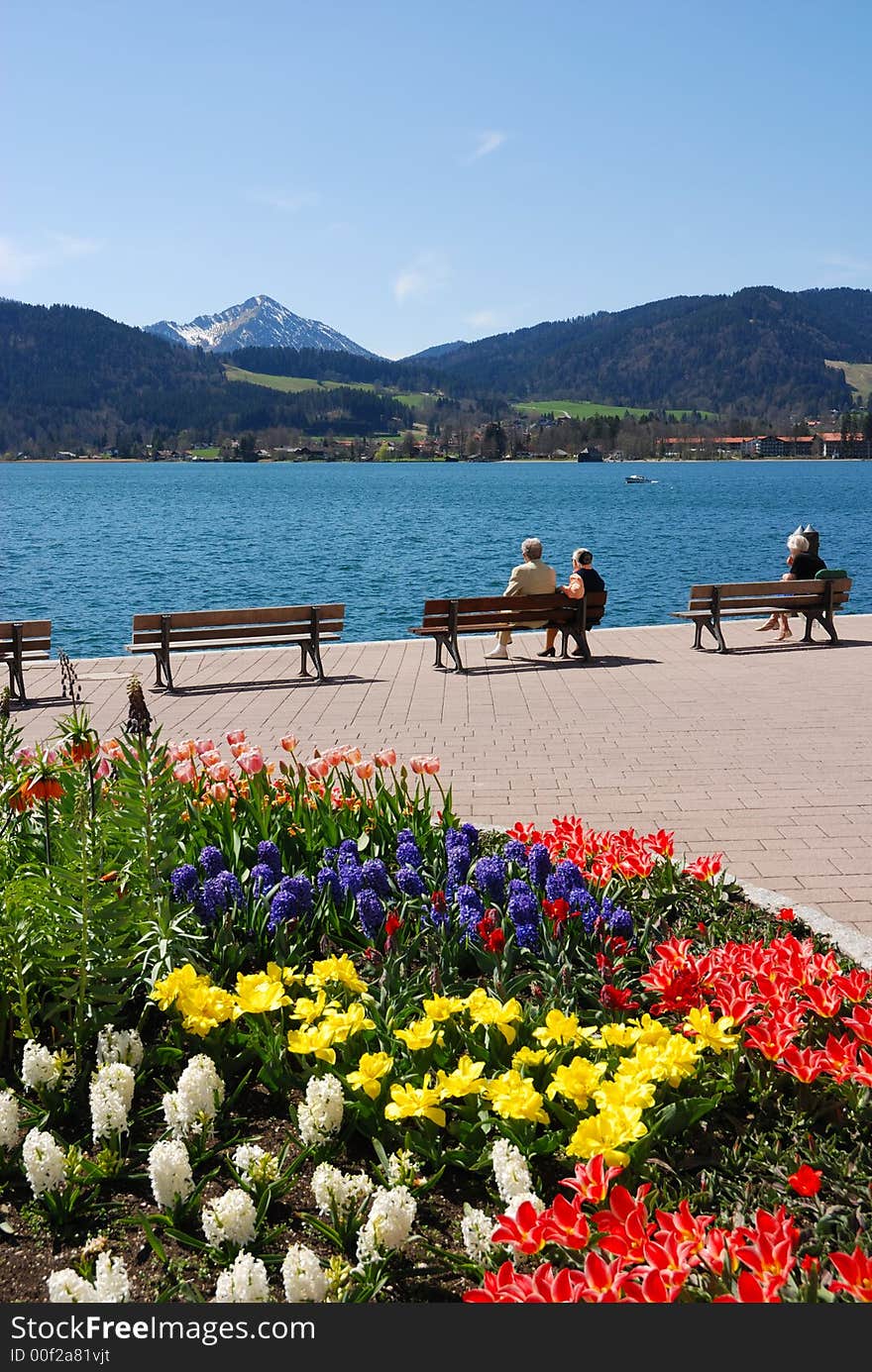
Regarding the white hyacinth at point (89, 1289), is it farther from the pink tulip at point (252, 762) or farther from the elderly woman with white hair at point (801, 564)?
the elderly woman with white hair at point (801, 564)

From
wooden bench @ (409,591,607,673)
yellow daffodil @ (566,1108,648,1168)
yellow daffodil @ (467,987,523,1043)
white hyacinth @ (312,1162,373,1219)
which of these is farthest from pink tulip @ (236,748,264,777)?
wooden bench @ (409,591,607,673)

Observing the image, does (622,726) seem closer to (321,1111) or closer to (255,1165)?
(321,1111)

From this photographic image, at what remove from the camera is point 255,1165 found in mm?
2832

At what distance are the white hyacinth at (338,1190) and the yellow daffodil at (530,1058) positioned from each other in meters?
0.52

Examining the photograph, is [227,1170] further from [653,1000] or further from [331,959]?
[653,1000]

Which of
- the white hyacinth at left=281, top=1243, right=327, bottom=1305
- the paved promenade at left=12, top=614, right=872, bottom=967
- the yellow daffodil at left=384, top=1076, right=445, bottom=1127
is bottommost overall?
the paved promenade at left=12, top=614, right=872, bottom=967

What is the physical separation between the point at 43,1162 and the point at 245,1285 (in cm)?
73

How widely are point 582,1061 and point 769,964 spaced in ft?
3.32

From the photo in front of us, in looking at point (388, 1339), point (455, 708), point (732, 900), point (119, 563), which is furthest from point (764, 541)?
point (388, 1339)

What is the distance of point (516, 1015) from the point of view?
3.22m

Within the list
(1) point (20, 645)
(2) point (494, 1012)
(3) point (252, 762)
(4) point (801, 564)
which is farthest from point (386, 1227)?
(4) point (801, 564)

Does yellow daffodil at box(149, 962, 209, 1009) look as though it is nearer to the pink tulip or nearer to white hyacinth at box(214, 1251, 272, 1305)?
white hyacinth at box(214, 1251, 272, 1305)

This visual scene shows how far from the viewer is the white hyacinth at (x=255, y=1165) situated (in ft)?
9.23

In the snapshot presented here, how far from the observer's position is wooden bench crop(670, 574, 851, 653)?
13.3m
